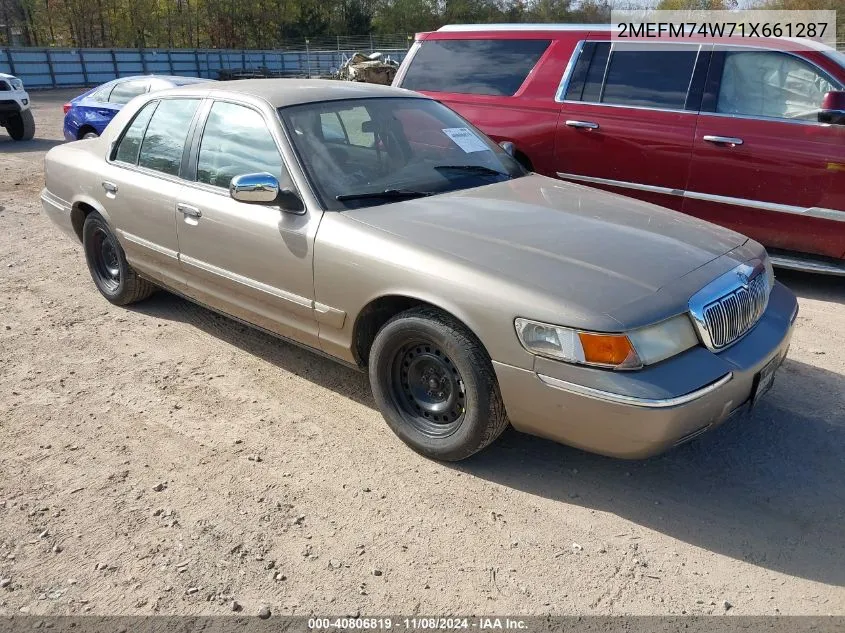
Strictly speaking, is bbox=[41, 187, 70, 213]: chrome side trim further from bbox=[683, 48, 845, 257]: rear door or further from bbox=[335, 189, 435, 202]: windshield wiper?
bbox=[683, 48, 845, 257]: rear door

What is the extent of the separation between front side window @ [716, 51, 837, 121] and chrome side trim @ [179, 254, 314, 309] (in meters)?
3.82

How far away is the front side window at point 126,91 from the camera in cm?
1082

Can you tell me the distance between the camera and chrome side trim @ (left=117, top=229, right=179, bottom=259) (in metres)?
4.40

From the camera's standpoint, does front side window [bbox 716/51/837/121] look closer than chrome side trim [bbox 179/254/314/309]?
No

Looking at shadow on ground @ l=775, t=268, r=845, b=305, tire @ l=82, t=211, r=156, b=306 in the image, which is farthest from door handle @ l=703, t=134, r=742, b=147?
tire @ l=82, t=211, r=156, b=306

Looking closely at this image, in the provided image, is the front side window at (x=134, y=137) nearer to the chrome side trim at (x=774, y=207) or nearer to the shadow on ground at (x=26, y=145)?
the chrome side trim at (x=774, y=207)

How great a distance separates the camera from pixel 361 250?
3324 mm

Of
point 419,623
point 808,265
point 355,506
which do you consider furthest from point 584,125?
point 419,623

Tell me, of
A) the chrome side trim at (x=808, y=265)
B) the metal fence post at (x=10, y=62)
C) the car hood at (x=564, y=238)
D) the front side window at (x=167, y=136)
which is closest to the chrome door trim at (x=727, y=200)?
the chrome side trim at (x=808, y=265)

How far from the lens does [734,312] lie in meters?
3.05

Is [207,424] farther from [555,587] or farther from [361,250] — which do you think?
[555,587]

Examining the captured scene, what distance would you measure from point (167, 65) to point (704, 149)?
116 ft

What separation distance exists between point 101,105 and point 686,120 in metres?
8.95

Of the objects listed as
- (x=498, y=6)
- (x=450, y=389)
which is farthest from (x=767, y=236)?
(x=498, y=6)
